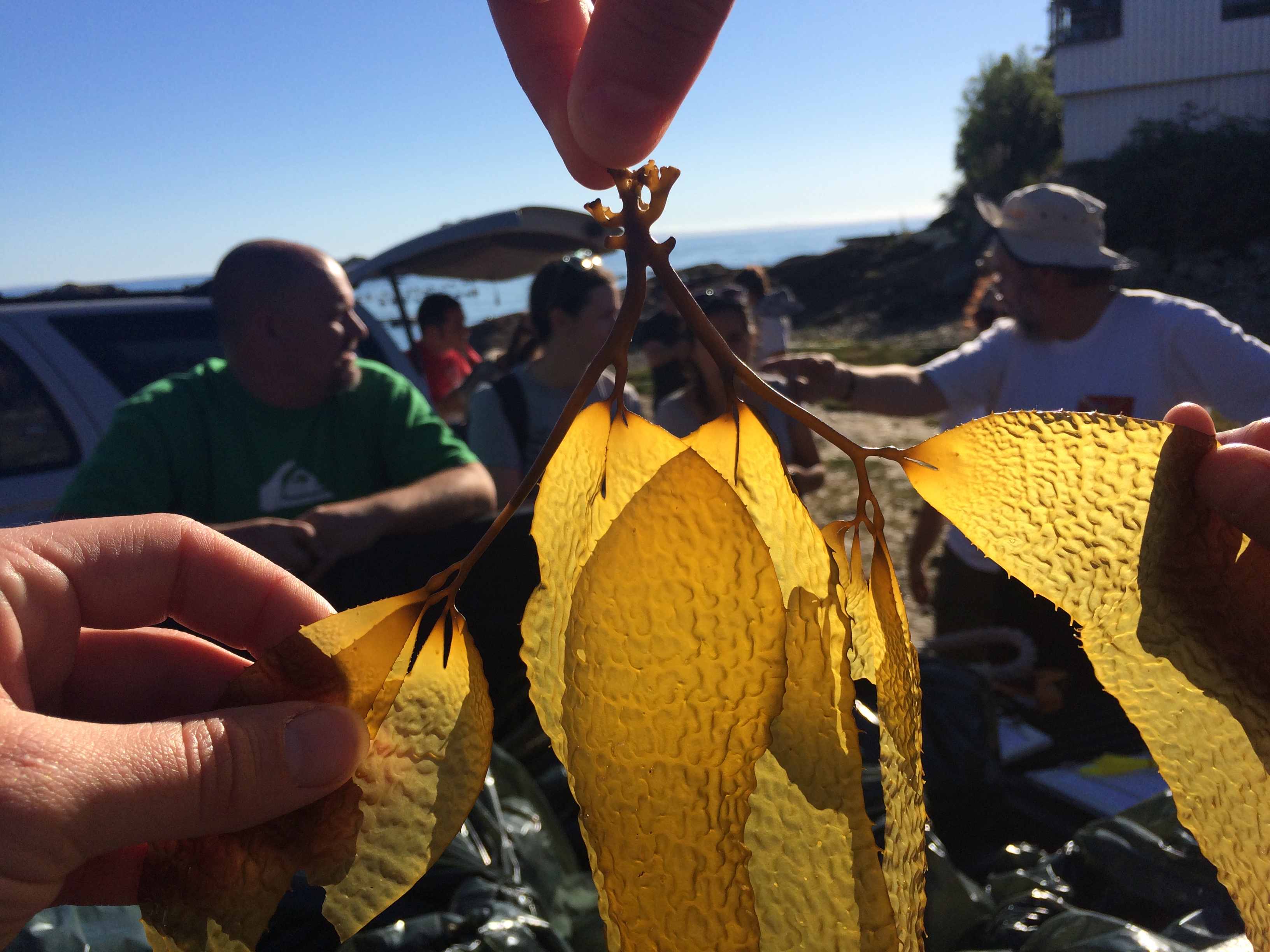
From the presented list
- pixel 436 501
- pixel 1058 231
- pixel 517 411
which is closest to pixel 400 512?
pixel 436 501

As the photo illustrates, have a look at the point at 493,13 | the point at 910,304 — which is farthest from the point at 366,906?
the point at 910,304

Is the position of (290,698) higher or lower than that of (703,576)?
lower

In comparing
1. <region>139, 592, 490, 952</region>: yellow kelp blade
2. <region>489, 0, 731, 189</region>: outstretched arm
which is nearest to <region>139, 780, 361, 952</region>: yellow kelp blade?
<region>139, 592, 490, 952</region>: yellow kelp blade

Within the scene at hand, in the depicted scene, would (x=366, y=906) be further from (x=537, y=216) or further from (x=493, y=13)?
(x=537, y=216)

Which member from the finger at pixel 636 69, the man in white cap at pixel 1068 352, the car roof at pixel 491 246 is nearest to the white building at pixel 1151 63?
the car roof at pixel 491 246

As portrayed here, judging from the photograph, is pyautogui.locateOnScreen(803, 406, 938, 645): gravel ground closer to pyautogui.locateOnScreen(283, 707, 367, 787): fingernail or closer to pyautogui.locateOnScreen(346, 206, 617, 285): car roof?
pyautogui.locateOnScreen(346, 206, 617, 285): car roof

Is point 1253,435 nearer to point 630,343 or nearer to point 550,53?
point 630,343
